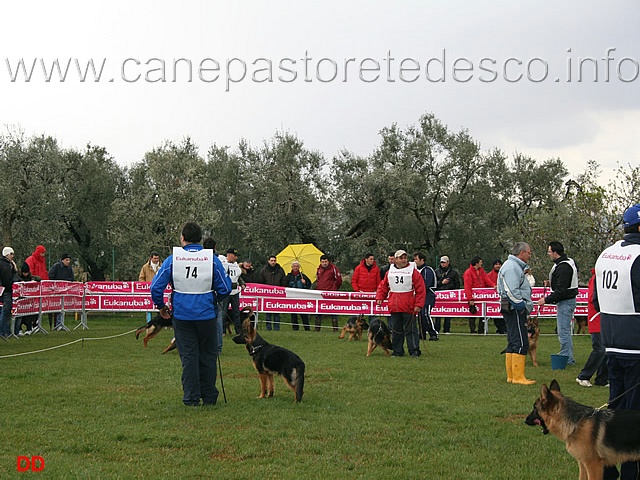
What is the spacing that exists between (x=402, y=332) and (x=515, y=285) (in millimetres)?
3616

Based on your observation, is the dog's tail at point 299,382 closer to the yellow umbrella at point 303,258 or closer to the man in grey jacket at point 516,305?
the man in grey jacket at point 516,305

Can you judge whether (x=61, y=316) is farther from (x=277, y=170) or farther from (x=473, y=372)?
(x=277, y=170)

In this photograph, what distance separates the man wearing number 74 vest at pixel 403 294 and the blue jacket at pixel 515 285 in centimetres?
285

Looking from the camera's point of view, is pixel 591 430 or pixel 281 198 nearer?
pixel 591 430

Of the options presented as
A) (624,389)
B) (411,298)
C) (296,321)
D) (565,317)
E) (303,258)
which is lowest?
(296,321)

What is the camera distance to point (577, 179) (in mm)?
38781

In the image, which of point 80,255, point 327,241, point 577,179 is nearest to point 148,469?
point 327,241

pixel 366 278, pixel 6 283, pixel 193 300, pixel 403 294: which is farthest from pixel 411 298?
pixel 6 283

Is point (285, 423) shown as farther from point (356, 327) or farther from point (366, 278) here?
point (366, 278)

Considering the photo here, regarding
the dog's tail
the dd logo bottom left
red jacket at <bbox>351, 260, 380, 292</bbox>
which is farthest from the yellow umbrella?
the dd logo bottom left

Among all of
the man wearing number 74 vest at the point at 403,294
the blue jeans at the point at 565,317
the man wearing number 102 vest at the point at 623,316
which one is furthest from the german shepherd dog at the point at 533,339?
the man wearing number 102 vest at the point at 623,316

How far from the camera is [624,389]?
5281 millimetres

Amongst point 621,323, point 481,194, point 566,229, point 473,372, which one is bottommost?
point 473,372

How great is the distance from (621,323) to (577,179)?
35651mm
